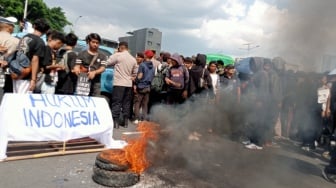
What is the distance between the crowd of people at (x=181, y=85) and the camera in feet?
18.2

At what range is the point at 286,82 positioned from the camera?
707 centimetres

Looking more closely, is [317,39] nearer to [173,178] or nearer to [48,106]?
[173,178]

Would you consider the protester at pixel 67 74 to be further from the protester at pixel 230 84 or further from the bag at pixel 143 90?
the protester at pixel 230 84

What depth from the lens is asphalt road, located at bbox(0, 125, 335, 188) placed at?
4145 mm

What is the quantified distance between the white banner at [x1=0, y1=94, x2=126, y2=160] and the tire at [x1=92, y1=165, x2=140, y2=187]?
1.28 meters

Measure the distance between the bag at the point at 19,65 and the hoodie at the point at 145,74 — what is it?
328 cm

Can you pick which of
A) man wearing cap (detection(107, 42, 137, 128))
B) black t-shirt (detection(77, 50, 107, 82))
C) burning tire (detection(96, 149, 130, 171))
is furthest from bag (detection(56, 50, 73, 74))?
burning tire (detection(96, 149, 130, 171))

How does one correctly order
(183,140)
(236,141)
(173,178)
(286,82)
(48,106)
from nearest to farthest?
(173,178) → (48,106) → (183,140) → (286,82) → (236,141)

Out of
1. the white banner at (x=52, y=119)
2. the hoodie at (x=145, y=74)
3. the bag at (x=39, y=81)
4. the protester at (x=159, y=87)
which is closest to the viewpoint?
the white banner at (x=52, y=119)

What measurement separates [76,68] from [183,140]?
8.16 ft

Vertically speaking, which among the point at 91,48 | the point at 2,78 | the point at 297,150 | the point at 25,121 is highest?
the point at 91,48

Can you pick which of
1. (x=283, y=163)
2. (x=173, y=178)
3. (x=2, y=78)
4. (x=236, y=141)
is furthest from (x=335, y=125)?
(x=2, y=78)

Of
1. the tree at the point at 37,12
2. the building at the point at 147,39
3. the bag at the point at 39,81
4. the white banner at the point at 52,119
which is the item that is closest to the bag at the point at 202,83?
the white banner at the point at 52,119

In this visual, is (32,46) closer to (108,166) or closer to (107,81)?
(108,166)
